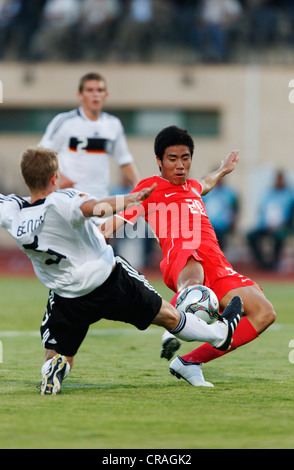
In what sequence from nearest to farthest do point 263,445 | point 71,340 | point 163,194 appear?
point 263,445, point 71,340, point 163,194

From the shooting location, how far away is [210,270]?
659 cm

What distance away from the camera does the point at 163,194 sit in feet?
22.2

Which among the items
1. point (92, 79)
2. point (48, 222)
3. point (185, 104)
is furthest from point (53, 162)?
point (185, 104)

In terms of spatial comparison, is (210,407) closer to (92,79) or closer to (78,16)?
(92,79)

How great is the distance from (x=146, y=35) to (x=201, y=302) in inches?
771

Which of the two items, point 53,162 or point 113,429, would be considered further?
point 53,162

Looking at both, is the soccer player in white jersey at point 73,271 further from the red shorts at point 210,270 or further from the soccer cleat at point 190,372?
the red shorts at point 210,270

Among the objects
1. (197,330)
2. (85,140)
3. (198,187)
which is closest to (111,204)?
(197,330)

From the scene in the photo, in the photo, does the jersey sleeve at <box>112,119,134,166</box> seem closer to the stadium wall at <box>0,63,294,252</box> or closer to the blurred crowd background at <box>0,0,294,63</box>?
the stadium wall at <box>0,63,294,252</box>

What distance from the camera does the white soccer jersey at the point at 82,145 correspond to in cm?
940

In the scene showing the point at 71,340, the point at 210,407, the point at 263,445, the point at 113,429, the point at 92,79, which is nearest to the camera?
the point at 263,445

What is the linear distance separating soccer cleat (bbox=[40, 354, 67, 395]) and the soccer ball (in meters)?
0.95

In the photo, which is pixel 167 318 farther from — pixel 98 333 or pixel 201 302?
pixel 98 333

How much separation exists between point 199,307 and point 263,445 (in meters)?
1.83
